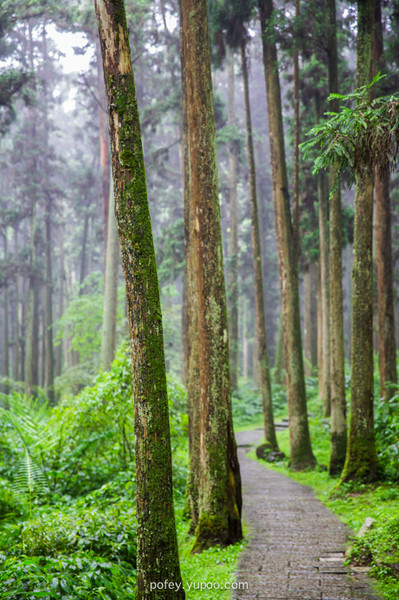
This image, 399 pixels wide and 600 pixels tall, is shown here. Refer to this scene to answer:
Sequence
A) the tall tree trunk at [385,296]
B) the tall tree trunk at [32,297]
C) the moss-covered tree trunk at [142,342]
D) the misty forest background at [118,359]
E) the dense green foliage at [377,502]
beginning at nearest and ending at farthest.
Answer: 1. the moss-covered tree trunk at [142,342]
2. the dense green foliage at [377,502]
3. the misty forest background at [118,359]
4. the tall tree trunk at [385,296]
5. the tall tree trunk at [32,297]

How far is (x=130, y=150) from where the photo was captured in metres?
4.18

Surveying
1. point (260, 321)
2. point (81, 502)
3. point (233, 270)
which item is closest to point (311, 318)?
point (233, 270)

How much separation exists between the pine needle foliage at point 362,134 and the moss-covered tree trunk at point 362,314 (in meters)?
3.01

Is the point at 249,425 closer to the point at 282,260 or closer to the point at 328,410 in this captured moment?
the point at 328,410

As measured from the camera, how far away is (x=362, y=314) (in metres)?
8.25

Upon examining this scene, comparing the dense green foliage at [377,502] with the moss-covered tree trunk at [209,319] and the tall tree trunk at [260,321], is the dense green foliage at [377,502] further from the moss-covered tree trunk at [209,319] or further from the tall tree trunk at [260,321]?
the moss-covered tree trunk at [209,319]

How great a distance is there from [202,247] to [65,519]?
12.4 feet

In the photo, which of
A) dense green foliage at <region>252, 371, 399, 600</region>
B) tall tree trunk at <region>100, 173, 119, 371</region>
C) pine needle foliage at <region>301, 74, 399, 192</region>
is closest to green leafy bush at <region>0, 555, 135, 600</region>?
dense green foliage at <region>252, 371, 399, 600</region>

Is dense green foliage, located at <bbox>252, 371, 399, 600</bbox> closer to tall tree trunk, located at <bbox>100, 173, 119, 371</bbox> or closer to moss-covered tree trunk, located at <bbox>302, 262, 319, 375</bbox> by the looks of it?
tall tree trunk, located at <bbox>100, 173, 119, 371</bbox>

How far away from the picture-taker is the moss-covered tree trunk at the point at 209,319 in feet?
20.5

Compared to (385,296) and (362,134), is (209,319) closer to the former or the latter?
(362,134)

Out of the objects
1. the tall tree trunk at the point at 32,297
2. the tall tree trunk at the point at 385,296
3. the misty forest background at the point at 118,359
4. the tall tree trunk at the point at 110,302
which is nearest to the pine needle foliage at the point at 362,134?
the misty forest background at the point at 118,359

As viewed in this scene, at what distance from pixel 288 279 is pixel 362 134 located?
645cm

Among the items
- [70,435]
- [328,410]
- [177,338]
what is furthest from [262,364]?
[177,338]
